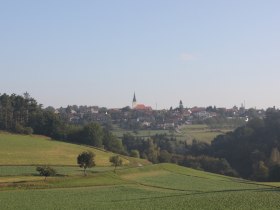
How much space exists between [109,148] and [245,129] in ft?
211

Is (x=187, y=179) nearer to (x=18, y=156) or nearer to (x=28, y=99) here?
(x=18, y=156)

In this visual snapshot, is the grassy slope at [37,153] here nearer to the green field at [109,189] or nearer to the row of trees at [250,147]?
the green field at [109,189]

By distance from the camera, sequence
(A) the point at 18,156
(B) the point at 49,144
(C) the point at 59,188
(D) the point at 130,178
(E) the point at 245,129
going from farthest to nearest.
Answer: (E) the point at 245,129 → (B) the point at 49,144 → (A) the point at 18,156 → (D) the point at 130,178 → (C) the point at 59,188

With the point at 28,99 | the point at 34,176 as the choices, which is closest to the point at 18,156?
the point at 34,176

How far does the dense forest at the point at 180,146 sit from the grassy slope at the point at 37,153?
86.6 feet

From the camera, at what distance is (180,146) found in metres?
199

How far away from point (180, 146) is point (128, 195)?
14345 centimetres

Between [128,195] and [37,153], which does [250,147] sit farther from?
[128,195]

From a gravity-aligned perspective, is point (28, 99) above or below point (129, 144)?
above

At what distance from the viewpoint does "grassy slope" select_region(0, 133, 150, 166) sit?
97.1m

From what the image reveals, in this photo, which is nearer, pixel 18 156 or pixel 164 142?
pixel 18 156

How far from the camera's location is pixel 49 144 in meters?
119

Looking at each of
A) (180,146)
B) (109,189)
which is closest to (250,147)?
(180,146)

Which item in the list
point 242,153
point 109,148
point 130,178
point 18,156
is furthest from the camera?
point 242,153
